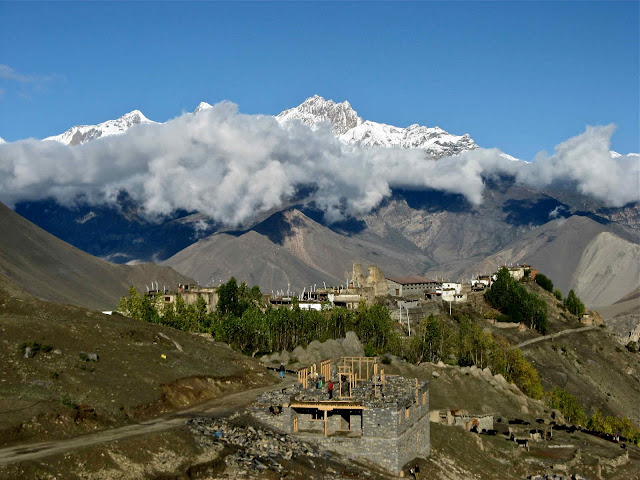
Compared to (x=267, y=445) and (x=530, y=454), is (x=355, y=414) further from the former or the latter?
(x=530, y=454)

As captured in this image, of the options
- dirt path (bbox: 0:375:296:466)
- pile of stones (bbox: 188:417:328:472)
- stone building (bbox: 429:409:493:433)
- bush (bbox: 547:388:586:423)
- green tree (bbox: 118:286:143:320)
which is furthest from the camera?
green tree (bbox: 118:286:143:320)

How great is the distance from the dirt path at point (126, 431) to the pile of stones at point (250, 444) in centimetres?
289

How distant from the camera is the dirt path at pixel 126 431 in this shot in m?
53.2

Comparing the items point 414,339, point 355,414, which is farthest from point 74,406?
point 414,339

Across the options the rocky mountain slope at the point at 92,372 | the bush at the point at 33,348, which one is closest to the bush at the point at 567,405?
the rocky mountain slope at the point at 92,372

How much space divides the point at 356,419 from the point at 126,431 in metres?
17.2

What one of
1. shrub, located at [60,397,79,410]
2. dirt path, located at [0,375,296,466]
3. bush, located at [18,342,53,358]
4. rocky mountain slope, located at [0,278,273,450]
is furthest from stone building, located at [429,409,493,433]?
shrub, located at [60,397,79,410]

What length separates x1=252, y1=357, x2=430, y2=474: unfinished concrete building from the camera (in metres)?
64.4

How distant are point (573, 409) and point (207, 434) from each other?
99305 millimetres

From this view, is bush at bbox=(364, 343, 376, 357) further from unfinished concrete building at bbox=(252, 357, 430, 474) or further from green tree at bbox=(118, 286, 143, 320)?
unfinished concrete building at bbox=(252, 357, 430, 474)

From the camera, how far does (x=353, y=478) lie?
59.4 metres

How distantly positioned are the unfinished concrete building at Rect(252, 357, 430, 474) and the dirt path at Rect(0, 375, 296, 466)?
22.3ft

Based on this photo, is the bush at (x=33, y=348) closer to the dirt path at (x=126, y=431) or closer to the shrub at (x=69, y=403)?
the shrub at (x=69, y=403)

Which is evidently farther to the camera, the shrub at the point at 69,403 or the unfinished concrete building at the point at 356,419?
the shrub at the point at 69,403
